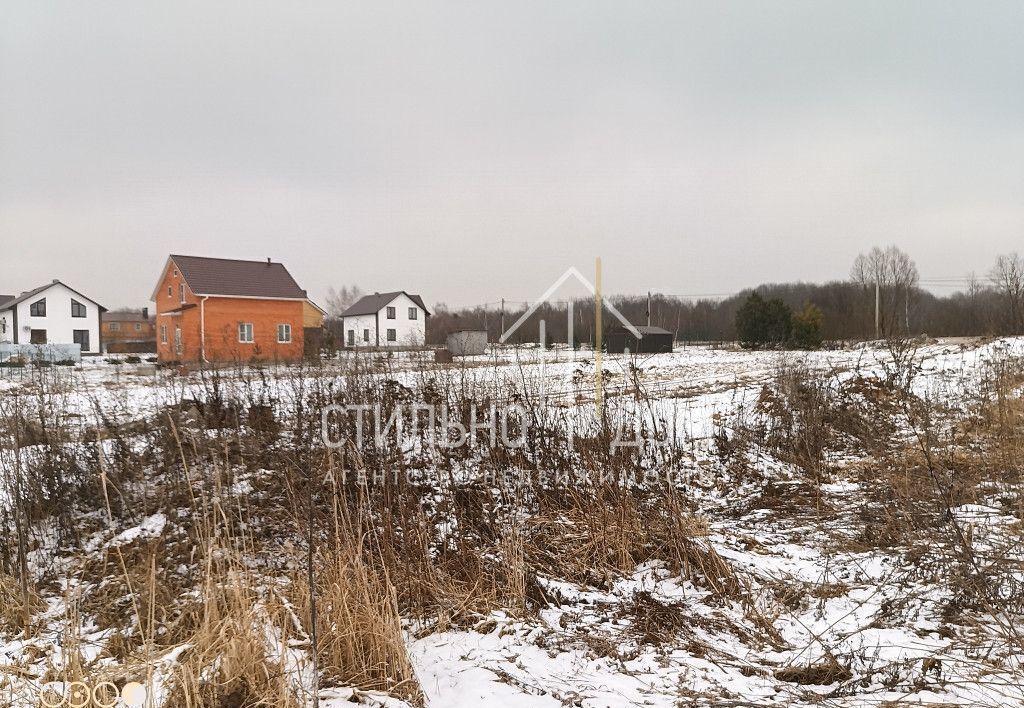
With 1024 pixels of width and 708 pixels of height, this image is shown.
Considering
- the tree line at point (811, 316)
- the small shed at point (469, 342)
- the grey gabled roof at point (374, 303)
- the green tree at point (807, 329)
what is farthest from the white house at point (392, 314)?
the green tree at point (807, 329)

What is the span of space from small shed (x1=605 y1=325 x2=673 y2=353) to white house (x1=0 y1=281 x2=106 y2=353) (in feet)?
113

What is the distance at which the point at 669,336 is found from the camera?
86.1ft

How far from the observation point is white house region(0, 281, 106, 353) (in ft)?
121

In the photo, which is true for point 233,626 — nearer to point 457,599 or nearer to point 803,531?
point 457,599

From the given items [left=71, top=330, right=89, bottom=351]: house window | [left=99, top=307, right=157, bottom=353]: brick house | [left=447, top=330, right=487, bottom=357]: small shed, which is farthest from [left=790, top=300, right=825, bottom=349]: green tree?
[left=99, top=307, right=157, bottom=353]: brick house

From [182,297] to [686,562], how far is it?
2428 centimetres

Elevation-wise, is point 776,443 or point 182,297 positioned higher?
point 182,297

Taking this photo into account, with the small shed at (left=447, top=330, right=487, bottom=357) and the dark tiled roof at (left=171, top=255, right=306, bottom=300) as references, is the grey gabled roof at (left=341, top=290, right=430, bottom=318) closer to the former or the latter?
the dark tiled roof at (left=171, top=255, right=306, bottom=300)

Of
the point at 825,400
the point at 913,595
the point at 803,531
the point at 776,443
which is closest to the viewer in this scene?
the point at 913,595

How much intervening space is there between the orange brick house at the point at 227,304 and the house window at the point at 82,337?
19456mm

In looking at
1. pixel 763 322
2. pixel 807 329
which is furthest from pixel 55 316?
pixel 807 329

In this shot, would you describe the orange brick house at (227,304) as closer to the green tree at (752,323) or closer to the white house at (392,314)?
the white house at (392,314)

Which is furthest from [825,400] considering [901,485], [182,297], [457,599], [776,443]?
[182,297]

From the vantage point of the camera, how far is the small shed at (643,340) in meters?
24.4
